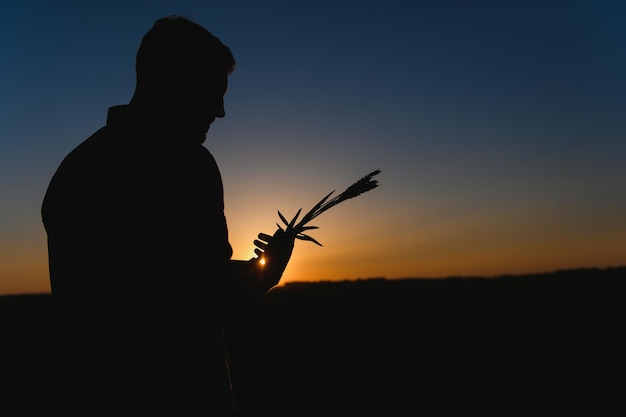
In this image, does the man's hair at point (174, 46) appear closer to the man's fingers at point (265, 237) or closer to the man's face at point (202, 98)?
the man's face at point (202, 98)

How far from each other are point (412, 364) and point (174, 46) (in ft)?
35.8

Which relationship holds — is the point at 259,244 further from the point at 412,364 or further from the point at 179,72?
the point at 412,364

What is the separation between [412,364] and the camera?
39.0 ft

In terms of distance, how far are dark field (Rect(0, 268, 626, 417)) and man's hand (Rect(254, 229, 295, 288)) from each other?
4.77m

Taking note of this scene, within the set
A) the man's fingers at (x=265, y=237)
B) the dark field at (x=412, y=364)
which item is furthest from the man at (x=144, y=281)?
the dark field at (x=412, y=364)

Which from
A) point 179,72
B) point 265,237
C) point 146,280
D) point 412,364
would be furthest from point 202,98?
point 412,364

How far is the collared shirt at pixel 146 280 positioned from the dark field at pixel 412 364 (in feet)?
17.2

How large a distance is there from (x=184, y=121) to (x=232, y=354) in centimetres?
1240

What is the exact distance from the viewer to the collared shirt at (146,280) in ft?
5.08

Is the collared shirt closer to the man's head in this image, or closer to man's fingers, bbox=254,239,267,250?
the man's head

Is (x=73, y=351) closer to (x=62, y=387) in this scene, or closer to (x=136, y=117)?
(x=62, y=387)

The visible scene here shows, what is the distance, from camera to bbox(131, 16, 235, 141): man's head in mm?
1864

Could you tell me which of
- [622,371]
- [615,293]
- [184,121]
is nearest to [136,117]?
[184,121]

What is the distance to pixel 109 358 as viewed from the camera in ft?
5.10
